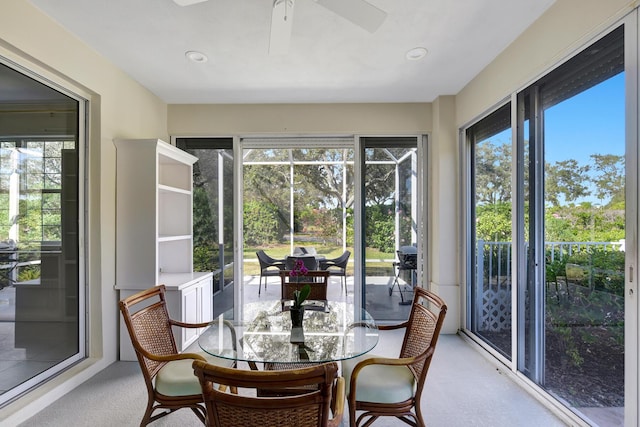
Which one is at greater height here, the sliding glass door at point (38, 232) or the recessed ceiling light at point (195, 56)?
the recessed ceiling light at point (195, 56)

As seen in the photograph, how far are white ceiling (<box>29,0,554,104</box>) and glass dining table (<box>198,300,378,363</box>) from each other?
6.73 ft

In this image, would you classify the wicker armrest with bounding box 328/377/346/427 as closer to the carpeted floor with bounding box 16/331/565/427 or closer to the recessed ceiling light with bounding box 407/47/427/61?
the carpeted floor with bounding box 16/331/565/427

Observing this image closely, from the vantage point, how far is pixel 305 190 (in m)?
5.55

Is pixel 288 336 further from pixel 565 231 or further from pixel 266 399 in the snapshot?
pixel 565 231

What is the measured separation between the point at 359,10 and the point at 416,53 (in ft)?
4.22

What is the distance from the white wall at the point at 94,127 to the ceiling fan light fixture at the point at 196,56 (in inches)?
30.0

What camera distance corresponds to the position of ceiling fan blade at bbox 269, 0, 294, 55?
1748 millimetres

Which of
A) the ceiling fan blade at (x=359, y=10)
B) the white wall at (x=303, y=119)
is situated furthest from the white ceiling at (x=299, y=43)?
the ceiling fan blade at (x=359, y=10)

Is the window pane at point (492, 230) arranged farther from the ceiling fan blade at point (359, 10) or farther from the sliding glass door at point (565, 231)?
the ceiling fan blade at point (359, 10)

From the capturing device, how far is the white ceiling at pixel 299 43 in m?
Result: 2.20

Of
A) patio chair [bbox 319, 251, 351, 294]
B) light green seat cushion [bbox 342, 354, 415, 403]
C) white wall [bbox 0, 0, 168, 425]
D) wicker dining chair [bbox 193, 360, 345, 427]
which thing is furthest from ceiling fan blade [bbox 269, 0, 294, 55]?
patio chair [bbox 319, 251, 351, 294]

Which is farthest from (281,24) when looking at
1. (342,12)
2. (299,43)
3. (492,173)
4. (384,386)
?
(492,173)

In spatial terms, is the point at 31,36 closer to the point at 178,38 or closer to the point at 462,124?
the point at 178,38

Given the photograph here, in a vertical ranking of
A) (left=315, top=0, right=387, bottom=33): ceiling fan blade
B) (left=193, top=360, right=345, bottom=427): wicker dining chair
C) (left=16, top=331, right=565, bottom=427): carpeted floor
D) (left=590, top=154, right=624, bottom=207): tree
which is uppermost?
(left=315, top=0, right=387, bottom=33): ceiling fan blade
